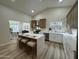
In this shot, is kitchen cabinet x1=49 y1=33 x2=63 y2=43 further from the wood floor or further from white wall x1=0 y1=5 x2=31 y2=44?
white wall x1=0 y1=5 x2=31 y2=44

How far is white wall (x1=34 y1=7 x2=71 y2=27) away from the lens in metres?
6.47

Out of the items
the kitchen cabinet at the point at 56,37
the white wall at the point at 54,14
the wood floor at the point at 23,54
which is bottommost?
the wood floor at the point at 23,54

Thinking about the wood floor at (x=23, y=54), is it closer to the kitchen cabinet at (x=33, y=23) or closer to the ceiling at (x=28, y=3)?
the ceiling at (x=28, y=3)

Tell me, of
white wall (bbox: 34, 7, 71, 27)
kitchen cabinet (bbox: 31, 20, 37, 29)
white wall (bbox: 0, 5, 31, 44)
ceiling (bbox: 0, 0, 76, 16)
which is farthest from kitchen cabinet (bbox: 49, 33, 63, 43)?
white wall (bbox: 0, 5, 31, 44)

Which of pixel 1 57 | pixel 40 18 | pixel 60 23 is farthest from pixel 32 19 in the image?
pixel 1 57

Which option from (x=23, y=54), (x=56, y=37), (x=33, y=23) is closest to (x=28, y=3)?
(x=33, y=23)

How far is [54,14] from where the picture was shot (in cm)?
697

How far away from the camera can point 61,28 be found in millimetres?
6629

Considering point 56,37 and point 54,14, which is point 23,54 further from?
point 54,14

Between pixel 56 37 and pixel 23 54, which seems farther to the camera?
pixel 56 37

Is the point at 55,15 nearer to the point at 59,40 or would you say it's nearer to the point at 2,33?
the point at 59,40

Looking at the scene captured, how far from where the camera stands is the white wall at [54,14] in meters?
6.47

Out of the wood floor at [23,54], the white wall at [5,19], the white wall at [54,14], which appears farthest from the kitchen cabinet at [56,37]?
the white wall at [5,19]

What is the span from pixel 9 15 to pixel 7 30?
3.72ft
